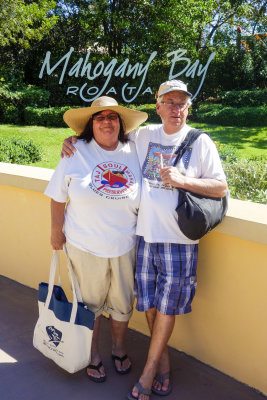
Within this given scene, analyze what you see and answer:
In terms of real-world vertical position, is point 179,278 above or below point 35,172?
below

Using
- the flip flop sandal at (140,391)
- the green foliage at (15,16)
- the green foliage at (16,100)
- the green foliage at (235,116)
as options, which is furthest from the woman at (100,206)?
the green foliage at (235,116)

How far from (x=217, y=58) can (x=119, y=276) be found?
20.0 m

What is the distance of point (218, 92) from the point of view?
20641 mm

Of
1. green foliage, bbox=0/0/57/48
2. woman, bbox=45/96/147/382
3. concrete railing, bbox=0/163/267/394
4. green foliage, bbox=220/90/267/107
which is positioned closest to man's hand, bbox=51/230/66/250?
woman, bbox=45/96/147/382

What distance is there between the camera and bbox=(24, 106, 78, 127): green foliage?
14211 mm

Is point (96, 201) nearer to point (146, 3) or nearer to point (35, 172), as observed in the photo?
point (35, 172)

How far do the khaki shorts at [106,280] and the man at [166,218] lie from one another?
0.41ft

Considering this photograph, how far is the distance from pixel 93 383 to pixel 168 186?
1390mm

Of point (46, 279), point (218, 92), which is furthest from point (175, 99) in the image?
point (218, 92)

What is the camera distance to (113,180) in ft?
7.67

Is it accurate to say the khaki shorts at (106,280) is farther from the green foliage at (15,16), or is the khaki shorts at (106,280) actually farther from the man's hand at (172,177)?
the green foliage at (15,16)

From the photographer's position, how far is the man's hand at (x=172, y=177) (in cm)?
215

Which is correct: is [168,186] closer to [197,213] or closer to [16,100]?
[197,213]

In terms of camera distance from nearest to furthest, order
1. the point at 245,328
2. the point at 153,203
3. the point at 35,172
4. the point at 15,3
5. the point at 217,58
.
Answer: the point at 153,203, the point at 245,328, the point at 35,172, the point at 15,3, the point at 217,58
